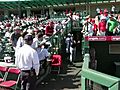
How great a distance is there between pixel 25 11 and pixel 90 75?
48684 millimetres

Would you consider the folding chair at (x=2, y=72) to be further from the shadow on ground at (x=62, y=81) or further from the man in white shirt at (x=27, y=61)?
the shadow on ground at (x=62, y=81)

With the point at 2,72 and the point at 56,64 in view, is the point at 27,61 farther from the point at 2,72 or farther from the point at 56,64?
the point at 56,64

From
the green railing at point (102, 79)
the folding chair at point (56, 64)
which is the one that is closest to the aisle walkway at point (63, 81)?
the folding chair at point (56, 64)

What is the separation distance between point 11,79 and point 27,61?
161 centimetres

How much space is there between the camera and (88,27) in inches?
686

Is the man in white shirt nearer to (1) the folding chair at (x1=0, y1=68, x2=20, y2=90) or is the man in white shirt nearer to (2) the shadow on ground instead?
(1) the folding chair at (x1=0, y1=68, x2=20, y2=90)

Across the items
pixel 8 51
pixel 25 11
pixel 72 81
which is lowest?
pixel 72 81

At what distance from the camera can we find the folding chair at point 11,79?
787cm

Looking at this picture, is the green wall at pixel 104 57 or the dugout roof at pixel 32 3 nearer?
the green wall at pixel 104 57

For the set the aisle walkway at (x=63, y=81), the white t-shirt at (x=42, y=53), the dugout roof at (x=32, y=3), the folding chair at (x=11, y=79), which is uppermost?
the dugout roof at (x=32, y=3)

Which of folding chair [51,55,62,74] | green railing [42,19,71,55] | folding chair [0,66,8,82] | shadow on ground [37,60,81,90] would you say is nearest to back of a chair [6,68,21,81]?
folding chair [0,66,8,82]

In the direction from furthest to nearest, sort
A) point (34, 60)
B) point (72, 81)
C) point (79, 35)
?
point (79, 35) → point (72, 81) → point (34, 60)

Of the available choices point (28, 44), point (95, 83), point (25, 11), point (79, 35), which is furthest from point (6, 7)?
point (95, 83)

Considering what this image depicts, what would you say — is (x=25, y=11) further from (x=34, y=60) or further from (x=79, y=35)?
(x=34, y=60)
